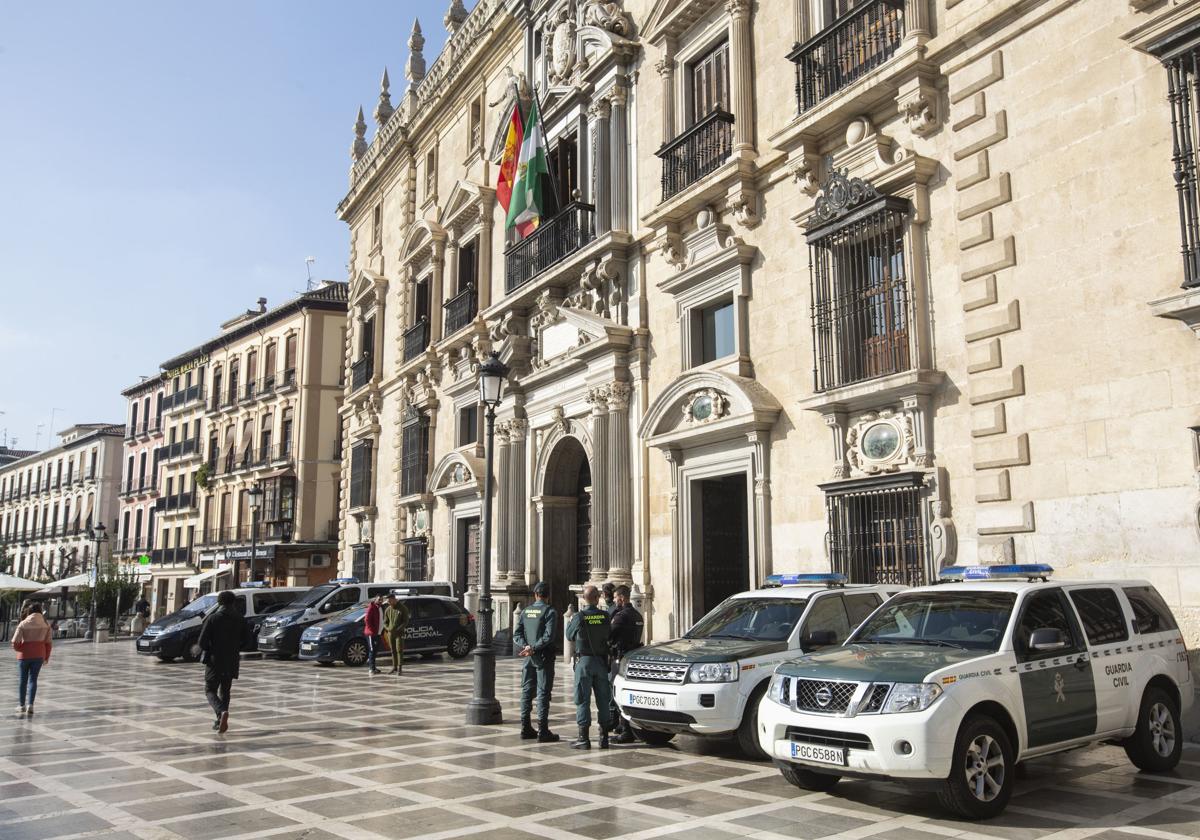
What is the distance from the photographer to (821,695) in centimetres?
720

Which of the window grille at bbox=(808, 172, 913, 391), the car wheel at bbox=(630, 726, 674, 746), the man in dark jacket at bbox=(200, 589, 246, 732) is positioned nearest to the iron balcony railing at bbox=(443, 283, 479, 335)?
the window grille at bbox=(808, 172, 913, 391)

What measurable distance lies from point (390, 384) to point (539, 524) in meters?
11.2

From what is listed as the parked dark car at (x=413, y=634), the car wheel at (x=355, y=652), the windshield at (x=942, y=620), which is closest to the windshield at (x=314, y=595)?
the parked dark car at (x=413, y=634)

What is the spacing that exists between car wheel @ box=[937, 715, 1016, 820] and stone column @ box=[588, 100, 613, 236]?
14.1 meters

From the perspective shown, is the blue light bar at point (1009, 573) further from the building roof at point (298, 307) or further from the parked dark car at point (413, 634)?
the building roof at point (298, 307)

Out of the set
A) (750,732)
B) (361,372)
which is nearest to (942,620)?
(750,732)

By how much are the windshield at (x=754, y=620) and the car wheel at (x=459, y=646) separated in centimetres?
1191

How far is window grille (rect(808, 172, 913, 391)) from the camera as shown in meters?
13.1

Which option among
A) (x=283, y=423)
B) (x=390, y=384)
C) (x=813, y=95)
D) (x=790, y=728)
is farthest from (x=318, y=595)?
(x=283, y=423)

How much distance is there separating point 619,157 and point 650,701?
12919mm

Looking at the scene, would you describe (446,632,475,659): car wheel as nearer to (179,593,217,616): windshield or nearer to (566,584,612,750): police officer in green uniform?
(179,593,217,616): windshield

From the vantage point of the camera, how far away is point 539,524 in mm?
21625

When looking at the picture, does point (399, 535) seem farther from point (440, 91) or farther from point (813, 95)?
point (813, 95)

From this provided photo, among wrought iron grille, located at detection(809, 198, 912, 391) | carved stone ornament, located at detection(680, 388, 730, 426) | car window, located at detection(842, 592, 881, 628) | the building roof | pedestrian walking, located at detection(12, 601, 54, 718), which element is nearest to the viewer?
car window, located at detection(842, 592, 881, 628)
